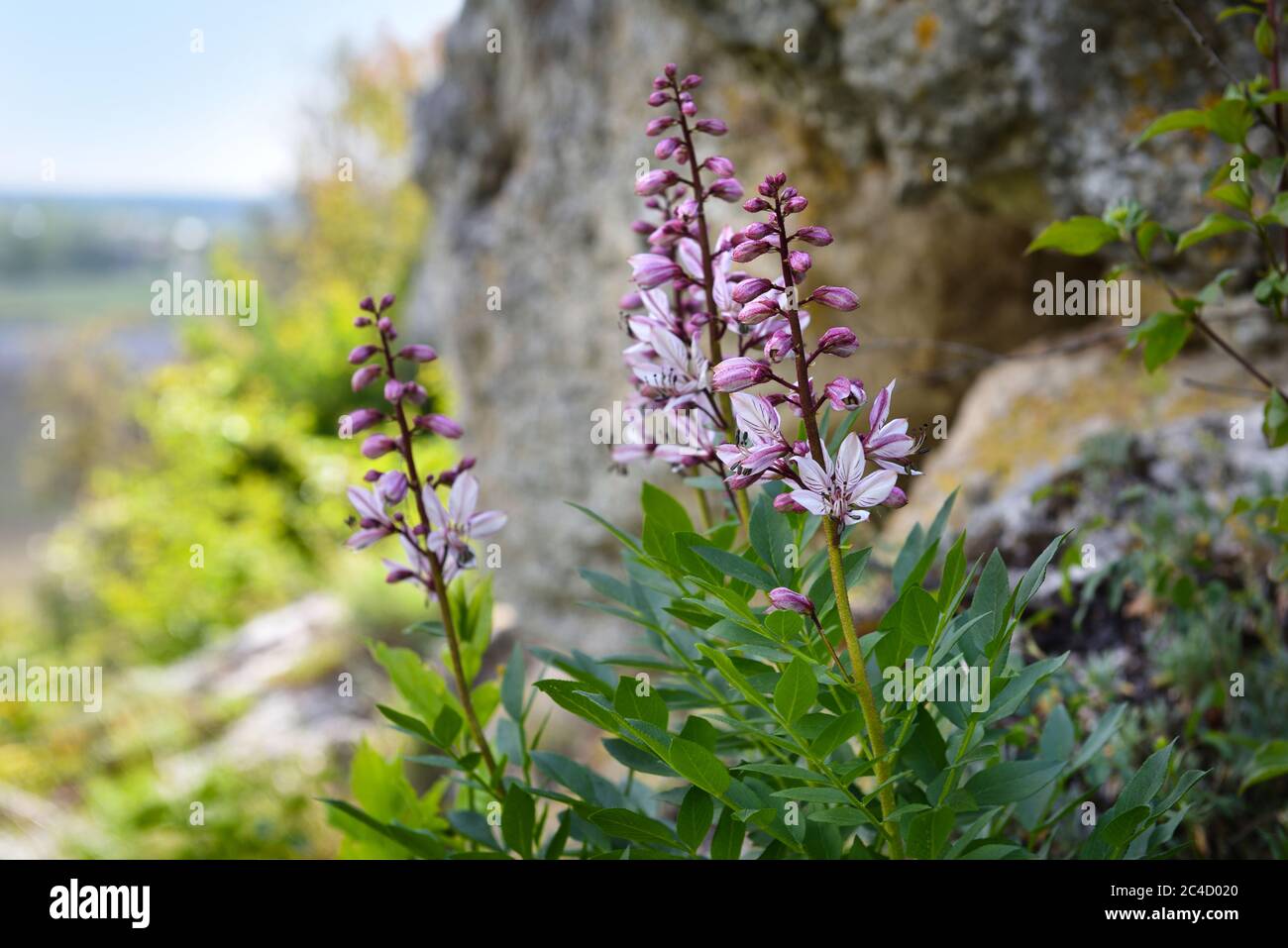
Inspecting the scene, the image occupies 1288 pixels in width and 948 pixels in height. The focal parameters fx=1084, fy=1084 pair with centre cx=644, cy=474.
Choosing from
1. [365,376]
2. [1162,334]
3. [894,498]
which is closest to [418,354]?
[365,376]

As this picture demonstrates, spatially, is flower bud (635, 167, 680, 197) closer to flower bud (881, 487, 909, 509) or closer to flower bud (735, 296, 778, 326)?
flower bud (735, 296, 778, 326)

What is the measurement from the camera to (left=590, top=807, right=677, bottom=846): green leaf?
1.08 meters

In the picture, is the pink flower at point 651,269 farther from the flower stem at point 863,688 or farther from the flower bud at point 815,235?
the flower stem at point 863,688

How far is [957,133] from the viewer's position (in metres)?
2.69

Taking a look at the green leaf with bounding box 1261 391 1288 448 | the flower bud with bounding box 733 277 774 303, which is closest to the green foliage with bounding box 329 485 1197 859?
the flower bud with bounding box 733 277 774 303

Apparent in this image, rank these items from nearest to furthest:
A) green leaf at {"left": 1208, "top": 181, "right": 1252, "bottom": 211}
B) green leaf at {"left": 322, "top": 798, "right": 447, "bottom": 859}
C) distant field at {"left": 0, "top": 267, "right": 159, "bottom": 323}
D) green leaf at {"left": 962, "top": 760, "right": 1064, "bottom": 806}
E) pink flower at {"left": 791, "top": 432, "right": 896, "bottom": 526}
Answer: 1. pink flower at {"left": 791, "top": 432, "right": 896, "bottom": 526}
2. green leaf at {"left": 962, "top": 760, "right": 1064, "bottom": 806}
3. green leaf at {"left": 322, "top": 798, "right": 447, "bottom": 859}
4. green leaf at {"left": 1208, "top": 181, "right": 1252, "bottom": 211}
5. distant field at {"left": 0, "top": 267, "right": 159, "bottom": 323}

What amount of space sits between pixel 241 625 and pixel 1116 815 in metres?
7.77

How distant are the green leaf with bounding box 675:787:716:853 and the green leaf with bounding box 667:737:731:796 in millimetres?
65

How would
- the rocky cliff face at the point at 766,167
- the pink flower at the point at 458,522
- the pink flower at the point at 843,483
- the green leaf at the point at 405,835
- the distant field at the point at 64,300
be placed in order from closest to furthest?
the pink flower at the point at 843,483, the green leaf at the point at 405,835, the pink flower at the point at 458,522, the rocky cliff face at the point at 766,167, the distant field at the point at 64,300

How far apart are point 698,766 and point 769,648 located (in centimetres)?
13

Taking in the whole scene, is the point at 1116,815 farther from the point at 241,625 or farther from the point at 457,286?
the point at 241,625

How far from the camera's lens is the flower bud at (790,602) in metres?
1.00

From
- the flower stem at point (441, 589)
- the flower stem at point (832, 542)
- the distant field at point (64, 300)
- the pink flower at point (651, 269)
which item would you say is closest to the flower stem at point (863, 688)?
the flower stem at point (832, 542)

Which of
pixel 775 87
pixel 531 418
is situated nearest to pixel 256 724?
pixel 531 418
